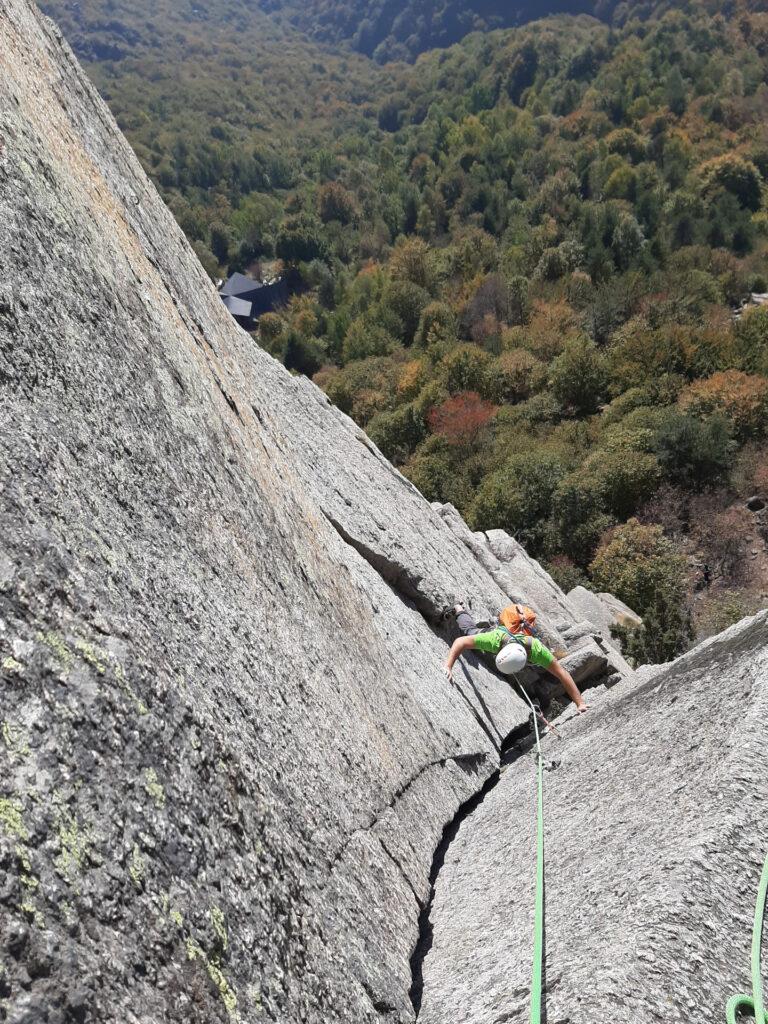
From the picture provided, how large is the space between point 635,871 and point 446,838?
3.03 meters

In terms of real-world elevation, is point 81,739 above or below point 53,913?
above

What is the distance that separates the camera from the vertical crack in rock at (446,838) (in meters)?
4.92

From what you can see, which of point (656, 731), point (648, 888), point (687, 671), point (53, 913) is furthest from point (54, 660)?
point (687, 671)

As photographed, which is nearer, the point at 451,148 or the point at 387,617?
the point at 387,617

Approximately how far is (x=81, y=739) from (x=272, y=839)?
154cm

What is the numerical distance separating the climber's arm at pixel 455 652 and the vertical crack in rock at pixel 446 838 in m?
1.43

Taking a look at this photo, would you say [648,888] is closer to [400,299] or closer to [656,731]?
[656,731]

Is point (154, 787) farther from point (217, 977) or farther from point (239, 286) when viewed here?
point (239, 286)

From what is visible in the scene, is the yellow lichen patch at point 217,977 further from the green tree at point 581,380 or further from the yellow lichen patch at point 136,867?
the green tree at point 581,380

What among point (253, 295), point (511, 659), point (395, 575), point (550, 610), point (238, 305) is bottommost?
point (550, 610)

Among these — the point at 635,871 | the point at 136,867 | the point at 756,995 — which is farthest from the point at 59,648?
the point at 756,995

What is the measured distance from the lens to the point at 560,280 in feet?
248

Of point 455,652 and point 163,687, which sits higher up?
point 163,687

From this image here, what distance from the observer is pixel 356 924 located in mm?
4688
